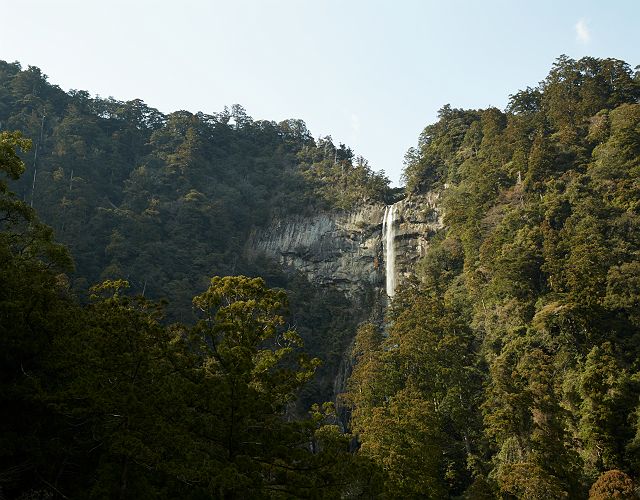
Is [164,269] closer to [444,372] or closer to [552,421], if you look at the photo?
[444,372]

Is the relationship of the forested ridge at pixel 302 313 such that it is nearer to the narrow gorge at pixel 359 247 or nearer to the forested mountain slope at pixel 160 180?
the forested mountain slope at pixel 160 180

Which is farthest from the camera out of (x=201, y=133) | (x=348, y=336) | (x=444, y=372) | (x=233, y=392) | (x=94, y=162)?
(x=201, y=133)

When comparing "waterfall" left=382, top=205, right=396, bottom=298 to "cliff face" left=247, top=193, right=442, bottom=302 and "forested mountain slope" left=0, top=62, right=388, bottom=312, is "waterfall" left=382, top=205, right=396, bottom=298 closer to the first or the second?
"cliff face" left=247, top=193, right=442, bottom=302

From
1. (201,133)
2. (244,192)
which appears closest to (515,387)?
(244,192)

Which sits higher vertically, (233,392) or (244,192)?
(244,192)

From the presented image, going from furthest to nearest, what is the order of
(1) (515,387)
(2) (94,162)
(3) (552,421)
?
(2) (94,162)
(1) (515,387)
(3) (552,421)

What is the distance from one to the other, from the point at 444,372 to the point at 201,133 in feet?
158

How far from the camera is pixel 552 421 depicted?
21156mm

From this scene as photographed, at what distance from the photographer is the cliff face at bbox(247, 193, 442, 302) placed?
50312mm

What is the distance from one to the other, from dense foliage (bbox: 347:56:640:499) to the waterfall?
399cm

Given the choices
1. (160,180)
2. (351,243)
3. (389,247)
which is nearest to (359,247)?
(351,243)

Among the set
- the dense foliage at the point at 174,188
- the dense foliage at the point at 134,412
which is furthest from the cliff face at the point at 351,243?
the dense foliage at the point at 134,412

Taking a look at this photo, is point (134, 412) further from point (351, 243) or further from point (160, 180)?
point (160, 180)

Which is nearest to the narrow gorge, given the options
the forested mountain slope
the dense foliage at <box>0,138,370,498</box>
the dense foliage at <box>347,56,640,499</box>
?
the forested mountain slope
